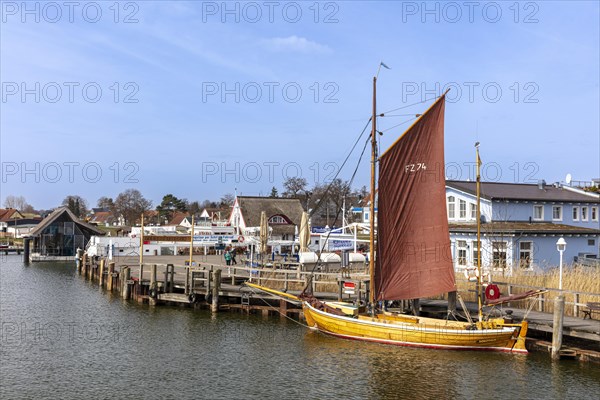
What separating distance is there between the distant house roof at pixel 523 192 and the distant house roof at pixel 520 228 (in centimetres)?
170

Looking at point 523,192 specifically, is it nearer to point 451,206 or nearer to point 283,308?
point 451,206

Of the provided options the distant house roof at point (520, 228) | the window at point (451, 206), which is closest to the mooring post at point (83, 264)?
the window at point (451, 206)

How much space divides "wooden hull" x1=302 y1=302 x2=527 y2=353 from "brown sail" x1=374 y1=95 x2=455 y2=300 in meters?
1.23

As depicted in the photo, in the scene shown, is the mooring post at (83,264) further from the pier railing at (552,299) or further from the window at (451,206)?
the pier railing at (552,299)

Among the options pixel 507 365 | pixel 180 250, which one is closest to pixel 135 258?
pixel 180 250

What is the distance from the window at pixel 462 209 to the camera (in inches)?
1567

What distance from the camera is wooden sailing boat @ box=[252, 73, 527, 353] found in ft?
75.5

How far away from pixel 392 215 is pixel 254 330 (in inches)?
345

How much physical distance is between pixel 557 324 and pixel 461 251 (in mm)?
17100

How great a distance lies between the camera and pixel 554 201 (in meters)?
40.1

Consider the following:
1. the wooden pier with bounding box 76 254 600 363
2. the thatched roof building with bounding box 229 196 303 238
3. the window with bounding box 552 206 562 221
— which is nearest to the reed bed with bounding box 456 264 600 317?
the wooden pier with bounding box 76 254 600 363

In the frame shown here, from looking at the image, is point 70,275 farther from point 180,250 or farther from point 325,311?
point 325,311

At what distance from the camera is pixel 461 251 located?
3784 centimetres

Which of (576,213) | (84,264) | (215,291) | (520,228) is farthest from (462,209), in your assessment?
(84,264)
